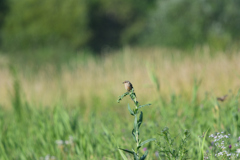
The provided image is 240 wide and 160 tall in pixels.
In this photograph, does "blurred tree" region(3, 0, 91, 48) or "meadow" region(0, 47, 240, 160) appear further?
"blurred tree" region(3, 0, 91, 48)

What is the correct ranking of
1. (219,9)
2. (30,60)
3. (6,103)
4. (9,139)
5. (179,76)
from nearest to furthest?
(9,139) < (179,76) < (6,103) < (30,60) < (219,9)

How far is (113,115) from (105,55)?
1091 centimetres

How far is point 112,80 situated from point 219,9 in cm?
916

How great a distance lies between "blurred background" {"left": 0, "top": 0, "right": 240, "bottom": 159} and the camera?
5.33 m

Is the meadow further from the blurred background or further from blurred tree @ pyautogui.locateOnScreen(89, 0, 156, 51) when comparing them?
blurred tree @ pyautogui.locateOnScreen(89, 0, 156, 51)

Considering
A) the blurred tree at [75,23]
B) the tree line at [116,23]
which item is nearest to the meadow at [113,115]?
the tree line at [116,23]

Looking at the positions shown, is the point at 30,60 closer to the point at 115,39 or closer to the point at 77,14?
the point at 77,14

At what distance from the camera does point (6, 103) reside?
7359 millimetres

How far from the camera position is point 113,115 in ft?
15.9

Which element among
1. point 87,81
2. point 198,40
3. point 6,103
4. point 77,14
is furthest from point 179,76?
point 77,14

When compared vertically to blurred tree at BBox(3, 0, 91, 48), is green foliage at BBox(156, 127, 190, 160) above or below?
below

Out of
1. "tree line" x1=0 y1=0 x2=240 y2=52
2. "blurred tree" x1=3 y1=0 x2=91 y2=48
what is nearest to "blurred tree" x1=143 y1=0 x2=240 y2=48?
"tree line" x1=0 y1=0 x2=240 y2=52

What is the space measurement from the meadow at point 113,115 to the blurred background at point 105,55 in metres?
0.02

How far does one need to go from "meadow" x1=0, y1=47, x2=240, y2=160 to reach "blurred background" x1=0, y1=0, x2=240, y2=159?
25 millimetres
